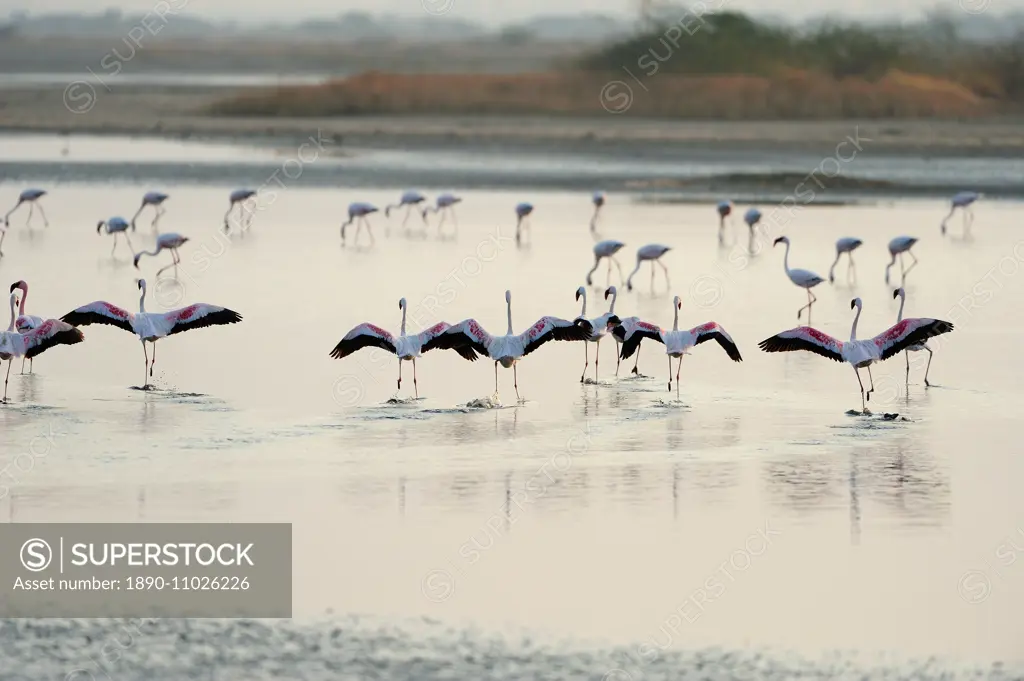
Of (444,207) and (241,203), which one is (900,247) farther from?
(241,203)

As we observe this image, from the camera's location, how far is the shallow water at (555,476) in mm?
7820

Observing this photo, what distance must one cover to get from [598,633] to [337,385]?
5.54 metres

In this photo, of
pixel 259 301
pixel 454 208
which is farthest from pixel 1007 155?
pixel 259 301

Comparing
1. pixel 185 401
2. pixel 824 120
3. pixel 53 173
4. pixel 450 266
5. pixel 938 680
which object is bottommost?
pixel 938 680

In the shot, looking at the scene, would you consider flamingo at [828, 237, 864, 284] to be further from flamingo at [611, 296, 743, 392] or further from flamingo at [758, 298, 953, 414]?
flamingo at [758, 298, 953, 414]

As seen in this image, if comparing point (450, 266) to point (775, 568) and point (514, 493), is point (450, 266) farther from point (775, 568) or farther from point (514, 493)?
point (775, 568)

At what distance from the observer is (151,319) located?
13.0 metres

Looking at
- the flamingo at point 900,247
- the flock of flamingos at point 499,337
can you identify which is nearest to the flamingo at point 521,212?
the flamingo at point 900,247

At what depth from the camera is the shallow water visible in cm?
782

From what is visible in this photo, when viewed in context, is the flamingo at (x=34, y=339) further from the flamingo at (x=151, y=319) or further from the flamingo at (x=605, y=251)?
the flamingo at (x=605, y=251)

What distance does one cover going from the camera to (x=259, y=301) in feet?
56.0

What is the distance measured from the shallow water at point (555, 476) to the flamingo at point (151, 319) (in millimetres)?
406

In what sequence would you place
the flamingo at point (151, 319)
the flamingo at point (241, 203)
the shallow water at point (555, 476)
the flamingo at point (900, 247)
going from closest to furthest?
the shallow water at point (555, 476), the flamingo at point (151, 319), the flamingo at point (900, 247), the flamingo at point (241, 203)

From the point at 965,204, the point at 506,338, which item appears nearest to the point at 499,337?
the point at 506,338
